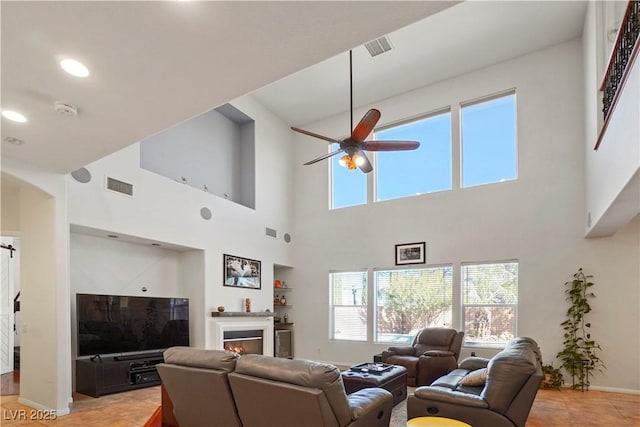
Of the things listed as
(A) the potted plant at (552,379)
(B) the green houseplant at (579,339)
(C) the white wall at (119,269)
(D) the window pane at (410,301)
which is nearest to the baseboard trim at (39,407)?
(C) the white wall at (119,269)

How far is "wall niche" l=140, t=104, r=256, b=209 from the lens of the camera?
7.22 meters

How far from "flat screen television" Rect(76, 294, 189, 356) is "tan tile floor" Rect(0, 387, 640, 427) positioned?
0.66 meters

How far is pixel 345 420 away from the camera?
2.75 meters

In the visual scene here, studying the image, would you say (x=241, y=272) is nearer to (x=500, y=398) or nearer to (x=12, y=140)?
(x=12, y=140)

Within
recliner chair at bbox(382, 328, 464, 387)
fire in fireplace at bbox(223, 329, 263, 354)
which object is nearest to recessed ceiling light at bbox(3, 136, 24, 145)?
fire in fireplace at bbox(223, 329, 263, 354)

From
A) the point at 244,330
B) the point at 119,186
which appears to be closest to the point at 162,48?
the point at 119,186

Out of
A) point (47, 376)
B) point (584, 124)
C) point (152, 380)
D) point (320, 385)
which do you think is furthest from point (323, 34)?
point (584, 124)

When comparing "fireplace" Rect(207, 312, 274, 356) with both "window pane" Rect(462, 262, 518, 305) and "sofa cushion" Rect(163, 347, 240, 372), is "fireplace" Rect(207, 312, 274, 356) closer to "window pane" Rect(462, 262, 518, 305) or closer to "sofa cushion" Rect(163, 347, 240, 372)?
"sofa cushion" Rect(163, 347, 240, 372)

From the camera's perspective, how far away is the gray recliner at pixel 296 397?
2.67m

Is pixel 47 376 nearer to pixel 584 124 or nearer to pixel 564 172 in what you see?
pixel 564 172

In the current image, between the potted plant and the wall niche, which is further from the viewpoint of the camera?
the wall niche

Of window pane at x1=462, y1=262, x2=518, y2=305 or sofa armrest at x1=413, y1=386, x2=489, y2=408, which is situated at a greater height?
window pane at x1=462, y1=262, x2=518, y2=305

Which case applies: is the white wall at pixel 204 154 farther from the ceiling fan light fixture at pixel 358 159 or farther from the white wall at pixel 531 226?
the ceiling fan light fixture at pixel 358 159

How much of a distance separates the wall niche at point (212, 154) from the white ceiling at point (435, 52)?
3.12 feet
